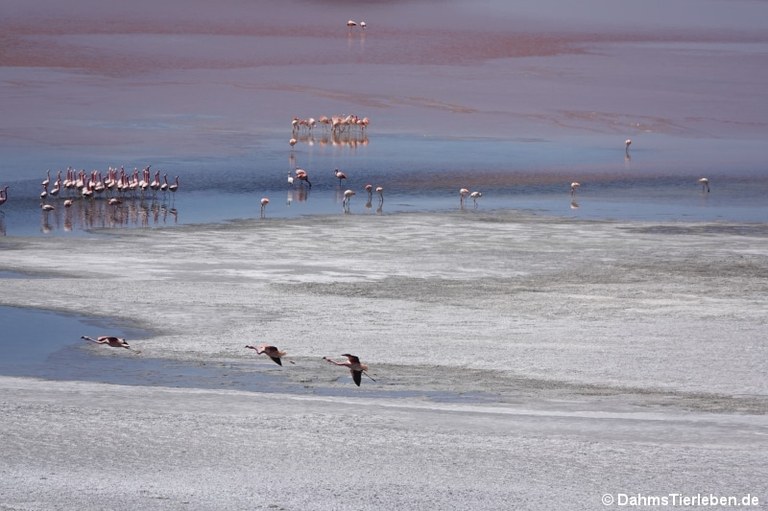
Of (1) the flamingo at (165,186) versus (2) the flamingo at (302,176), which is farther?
(2) the flamingo at (302,176)

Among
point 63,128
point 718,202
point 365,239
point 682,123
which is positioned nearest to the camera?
point 365,239

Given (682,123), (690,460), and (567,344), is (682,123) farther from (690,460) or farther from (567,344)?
(690,460)

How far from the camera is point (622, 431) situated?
7.82 metres

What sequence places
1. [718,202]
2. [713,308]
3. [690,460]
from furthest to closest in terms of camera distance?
[718,202] < [713,308] < [690,460]

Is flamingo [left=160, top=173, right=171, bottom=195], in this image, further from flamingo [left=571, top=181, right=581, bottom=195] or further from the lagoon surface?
flamingo [left=571, top=181, right=581, bottom=195]

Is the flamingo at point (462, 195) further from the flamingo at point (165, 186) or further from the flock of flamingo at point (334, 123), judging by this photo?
the flock of flamingo at point (334, 123)

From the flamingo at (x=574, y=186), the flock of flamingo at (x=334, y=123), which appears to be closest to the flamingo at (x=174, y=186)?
the flamingo at (x=574, y=186)

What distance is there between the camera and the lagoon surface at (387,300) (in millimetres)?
7113

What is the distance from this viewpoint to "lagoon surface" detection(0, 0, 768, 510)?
7.11m

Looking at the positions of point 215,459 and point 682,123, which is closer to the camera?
point 215,459

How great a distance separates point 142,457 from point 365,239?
816cm

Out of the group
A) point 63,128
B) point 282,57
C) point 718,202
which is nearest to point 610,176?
point 718,202

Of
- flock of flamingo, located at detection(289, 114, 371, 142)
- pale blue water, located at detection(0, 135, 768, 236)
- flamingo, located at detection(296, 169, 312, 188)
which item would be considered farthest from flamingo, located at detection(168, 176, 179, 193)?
flock of flamingo, located at detection(289, 114, 371, 142)

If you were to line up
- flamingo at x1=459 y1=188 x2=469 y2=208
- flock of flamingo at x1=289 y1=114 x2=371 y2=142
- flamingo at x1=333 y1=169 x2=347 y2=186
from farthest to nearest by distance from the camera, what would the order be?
1. flock of flamingo at x1=289 y1=114 x2=371 y2=142
2. flamingo at x1=333 y1=169 x2=347 y2=186
3. flamingo at x1=459 y1=188 x2=469 y2=208
